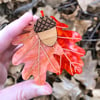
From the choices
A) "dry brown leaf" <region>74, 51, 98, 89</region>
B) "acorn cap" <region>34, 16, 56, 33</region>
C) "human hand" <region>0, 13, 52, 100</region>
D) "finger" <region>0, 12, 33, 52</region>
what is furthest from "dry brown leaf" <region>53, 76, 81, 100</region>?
"acorn cap" <region>34, 16, 56, 33</region>

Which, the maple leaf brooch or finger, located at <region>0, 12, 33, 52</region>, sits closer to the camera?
the maple leaf brooch

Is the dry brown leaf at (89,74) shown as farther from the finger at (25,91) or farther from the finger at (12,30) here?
the finger at (12,30)

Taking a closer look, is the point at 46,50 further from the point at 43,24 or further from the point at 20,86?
the point at 20,86

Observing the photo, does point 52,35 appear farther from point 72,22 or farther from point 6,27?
Answer: point 72,22

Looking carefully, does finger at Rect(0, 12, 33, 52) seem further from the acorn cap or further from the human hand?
the acorn cap

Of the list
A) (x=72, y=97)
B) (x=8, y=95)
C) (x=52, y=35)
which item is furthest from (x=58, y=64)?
(x=72, y=97)

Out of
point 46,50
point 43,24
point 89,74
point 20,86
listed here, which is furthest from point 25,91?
point 89,74

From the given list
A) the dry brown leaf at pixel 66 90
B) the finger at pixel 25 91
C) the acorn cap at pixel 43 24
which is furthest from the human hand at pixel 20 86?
the dry brown leaf at pixel 66 90
